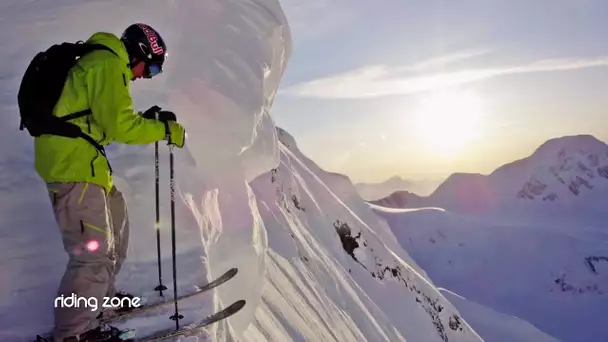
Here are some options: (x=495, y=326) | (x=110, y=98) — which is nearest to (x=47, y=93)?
(x=110, y=98)

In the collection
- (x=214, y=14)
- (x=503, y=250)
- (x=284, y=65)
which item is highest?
(x=503, y=250)

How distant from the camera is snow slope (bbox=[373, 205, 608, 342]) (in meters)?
125

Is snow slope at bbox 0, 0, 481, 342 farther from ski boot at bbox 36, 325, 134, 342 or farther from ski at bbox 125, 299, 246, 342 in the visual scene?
ski boot at bbox 36, 325, 134, 342

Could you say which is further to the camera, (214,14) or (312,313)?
(312,313)

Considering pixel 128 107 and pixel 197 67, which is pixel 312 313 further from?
pixel 128 107

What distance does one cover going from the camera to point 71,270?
4.41 m

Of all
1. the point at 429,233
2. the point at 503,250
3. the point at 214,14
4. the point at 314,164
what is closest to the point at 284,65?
the point at 214,14

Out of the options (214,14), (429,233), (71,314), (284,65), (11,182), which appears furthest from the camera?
(429,233)

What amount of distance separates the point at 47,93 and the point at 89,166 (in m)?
0.64

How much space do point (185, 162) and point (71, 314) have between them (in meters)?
3.03

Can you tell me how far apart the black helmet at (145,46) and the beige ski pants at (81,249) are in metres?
1.11

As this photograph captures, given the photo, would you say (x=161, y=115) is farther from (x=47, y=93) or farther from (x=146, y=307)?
(x=146, y=307)

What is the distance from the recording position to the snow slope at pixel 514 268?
125 metres

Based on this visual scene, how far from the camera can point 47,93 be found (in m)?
4.31
